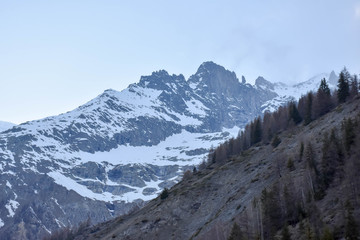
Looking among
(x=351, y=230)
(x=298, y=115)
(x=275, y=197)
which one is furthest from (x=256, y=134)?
(x=351, y=230)

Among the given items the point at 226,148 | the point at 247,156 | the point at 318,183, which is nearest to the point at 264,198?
the point at 318,183

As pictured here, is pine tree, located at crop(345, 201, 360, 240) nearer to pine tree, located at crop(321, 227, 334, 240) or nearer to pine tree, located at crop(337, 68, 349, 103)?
pine tree, located at crop(321, 227, 334, 240)

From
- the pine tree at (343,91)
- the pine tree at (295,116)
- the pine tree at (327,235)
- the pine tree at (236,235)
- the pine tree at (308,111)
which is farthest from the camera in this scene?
the pine tree at (295,116)

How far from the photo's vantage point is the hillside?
49.1 meters

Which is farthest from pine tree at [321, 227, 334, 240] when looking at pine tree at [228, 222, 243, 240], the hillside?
pine tree at [228, 222, 243, 240]

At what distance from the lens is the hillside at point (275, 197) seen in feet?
161

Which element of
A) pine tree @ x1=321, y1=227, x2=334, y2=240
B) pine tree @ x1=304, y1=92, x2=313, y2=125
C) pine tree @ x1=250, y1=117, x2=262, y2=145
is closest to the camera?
pine tree @ x1=321, y1=227, x2=334, y2=240

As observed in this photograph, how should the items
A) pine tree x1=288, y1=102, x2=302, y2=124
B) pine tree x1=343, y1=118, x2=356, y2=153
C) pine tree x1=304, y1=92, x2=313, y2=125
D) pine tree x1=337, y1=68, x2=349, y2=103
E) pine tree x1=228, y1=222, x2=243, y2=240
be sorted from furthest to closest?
1. pine tree x1=288, y1=102, x2=302, y2=124
2. pine tree x1=304, y1=92, x2=313, y2=125
3. pine tree x1=337, y1=68, x2=349, y2=103
4. pine tree x1=343, y1=118, x2=356, y2=153
5. pine tree x1=228, y1=222, x2=243, y2=240

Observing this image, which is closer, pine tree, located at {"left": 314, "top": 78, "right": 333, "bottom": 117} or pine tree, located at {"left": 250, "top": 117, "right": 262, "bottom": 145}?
pine tree, located at {"left": 314, "top": 78, "right": 333, "bottom": 117}

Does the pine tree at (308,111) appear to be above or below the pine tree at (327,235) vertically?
above

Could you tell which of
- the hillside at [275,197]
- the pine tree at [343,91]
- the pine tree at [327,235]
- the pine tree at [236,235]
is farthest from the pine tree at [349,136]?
the pine tree at [343,91]

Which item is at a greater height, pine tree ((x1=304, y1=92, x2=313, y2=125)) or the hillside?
pine tree ((x1=304, y1=92, x2=313, y2=125))

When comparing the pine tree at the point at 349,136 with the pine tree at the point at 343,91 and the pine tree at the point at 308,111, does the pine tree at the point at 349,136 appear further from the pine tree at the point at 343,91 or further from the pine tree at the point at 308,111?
the pine tree at the point at 343,91

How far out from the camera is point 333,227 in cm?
4422
